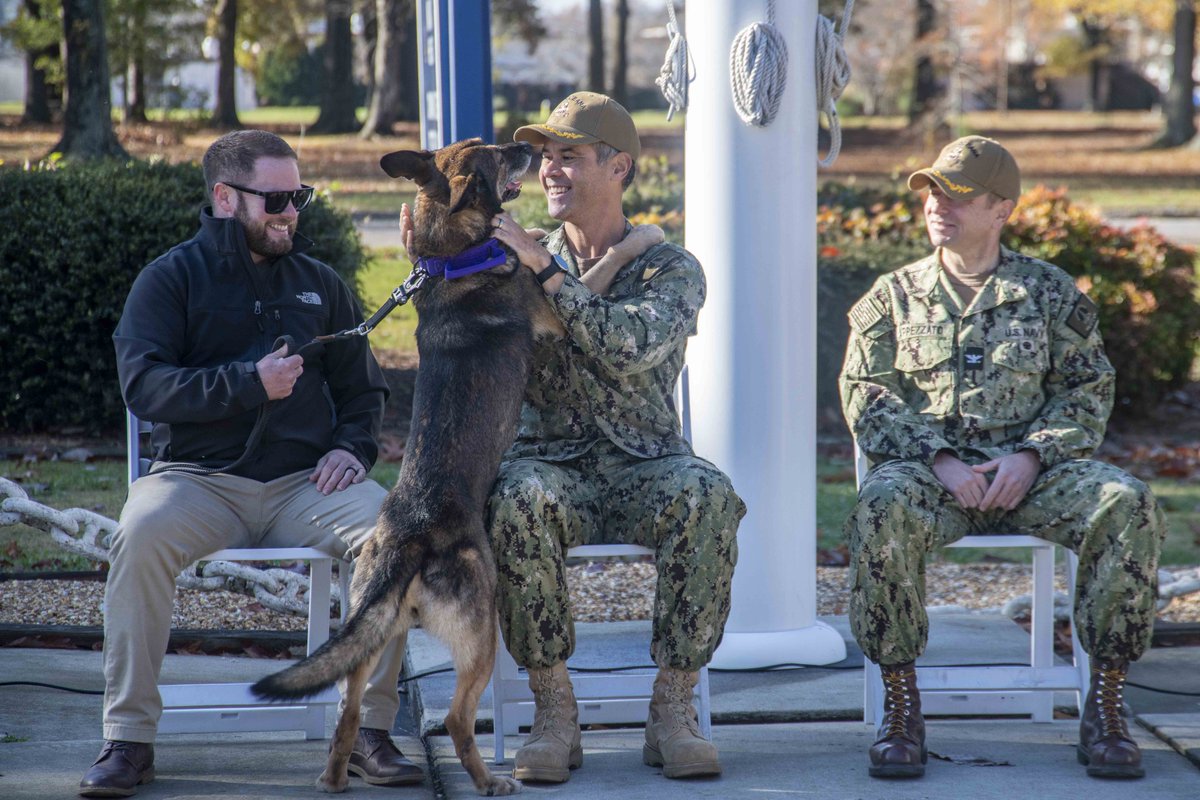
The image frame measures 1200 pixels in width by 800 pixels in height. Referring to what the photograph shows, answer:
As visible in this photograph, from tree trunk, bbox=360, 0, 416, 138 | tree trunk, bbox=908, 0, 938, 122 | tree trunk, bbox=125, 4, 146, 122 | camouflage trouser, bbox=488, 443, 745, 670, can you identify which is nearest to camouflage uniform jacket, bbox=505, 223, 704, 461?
camouflage trouser, bbox=488, 443, 745, 670

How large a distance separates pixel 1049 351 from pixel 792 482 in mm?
975

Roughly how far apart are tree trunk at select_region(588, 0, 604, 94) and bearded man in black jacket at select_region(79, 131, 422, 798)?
13.9 m

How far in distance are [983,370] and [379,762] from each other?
2.12 m

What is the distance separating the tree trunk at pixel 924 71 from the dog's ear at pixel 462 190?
2445cm

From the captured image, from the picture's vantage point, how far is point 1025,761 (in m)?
3.83

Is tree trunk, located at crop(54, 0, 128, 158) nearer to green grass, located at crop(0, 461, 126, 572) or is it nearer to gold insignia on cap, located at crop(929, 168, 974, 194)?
green grass, located at crop(0, 461, 126, 572)

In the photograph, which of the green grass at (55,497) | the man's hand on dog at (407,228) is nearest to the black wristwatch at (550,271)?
the man's hand on dog at (407,228)

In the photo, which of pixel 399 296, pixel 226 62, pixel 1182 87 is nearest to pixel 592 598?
pixel 399 296

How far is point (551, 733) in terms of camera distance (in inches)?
144

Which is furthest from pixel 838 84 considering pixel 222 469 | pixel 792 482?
pixel 222 469

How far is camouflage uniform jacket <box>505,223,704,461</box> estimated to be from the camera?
389 centimetres

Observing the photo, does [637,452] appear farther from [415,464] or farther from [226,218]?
[226,218]

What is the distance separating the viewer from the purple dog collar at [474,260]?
3.71 m

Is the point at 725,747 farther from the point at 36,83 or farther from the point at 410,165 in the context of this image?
the point at 36,83
